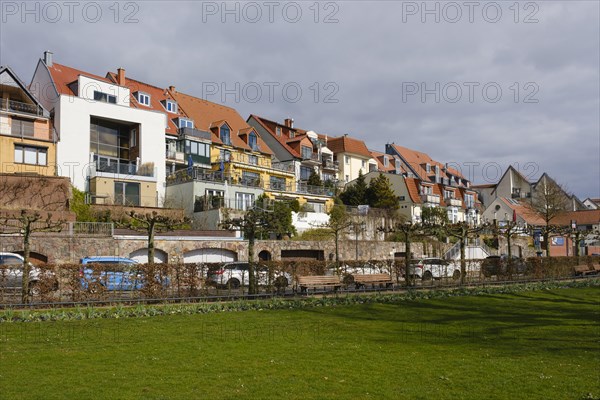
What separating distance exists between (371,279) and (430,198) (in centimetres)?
5087

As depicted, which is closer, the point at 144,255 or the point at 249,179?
the point at 144,255

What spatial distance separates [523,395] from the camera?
855cm

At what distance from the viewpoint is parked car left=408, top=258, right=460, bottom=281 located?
31.2 meters

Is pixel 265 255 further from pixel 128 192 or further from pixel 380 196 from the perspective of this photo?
pixel 380 196

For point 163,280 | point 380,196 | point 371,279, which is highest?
point 380,196

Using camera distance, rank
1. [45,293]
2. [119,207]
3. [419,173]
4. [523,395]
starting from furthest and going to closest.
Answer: [419,173] → [119,207] → [45,293] → [523,395]

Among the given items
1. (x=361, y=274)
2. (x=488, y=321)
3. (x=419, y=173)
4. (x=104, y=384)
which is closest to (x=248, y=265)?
(x=361, y=274)

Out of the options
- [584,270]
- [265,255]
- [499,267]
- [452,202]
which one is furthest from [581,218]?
[265,255]

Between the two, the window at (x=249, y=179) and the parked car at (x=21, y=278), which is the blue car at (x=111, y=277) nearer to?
the parked car at (x=21, y=278)

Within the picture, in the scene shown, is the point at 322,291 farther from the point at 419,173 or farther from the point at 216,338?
the point at 419,173

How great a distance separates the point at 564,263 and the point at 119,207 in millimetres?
30402

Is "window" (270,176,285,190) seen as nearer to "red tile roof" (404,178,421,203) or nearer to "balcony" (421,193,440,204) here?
"red tile roof" (404,178,421,203)

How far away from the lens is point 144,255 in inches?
1325

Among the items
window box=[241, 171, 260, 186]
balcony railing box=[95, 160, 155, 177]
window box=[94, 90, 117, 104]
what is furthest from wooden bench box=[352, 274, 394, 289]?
window box=[94, 90, 117, 104]
